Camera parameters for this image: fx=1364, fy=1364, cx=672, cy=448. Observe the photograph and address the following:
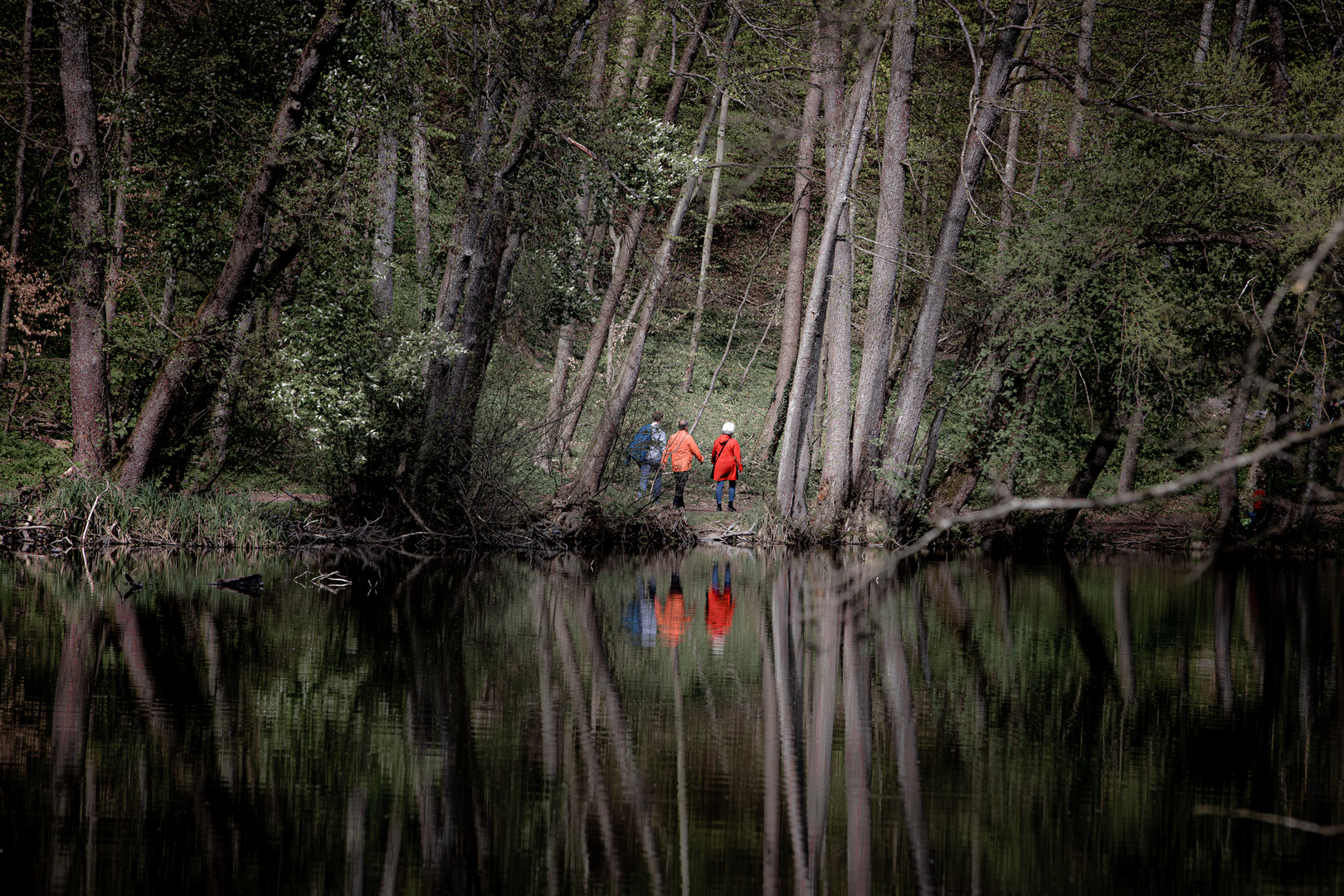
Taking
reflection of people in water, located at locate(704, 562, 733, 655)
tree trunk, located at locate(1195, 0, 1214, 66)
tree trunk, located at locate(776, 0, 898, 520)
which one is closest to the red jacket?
tree trunk, located at locate(776, 0, 898, 520)

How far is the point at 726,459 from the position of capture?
24.9 m

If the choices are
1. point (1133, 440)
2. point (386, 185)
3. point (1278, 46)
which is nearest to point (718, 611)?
point (386, 185)

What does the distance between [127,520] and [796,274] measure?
15.0 metres

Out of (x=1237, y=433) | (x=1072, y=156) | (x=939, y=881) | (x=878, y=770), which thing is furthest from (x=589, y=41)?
(x=939, y=881)

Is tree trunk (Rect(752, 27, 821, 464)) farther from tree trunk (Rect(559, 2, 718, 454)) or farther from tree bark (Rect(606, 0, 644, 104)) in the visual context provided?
tree bark (Rect(606, 0, 644, 104))

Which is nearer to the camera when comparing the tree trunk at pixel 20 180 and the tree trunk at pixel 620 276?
the tree trunk at pixel 620 276

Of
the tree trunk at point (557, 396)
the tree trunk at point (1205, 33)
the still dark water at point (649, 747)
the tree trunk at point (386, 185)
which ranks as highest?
the tree trunk at point (1205, 33)

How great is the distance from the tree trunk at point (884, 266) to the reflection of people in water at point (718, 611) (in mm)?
5509

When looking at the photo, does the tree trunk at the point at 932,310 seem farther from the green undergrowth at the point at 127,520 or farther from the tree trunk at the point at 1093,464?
the green undergrowth at the point at 127,520

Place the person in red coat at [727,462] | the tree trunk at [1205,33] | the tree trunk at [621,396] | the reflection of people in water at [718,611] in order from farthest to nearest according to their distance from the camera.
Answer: the person in red coat at [727,462], the tree trunk at [1205,33], the tree trunk at [621,396], the reflection of people in water at [718,611]

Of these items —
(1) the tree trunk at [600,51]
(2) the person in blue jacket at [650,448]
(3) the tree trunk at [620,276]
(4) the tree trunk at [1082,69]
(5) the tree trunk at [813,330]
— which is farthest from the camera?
(2) the person in blue jacket at [650,448]

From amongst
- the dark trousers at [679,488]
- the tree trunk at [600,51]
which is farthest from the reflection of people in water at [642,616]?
the dark trousers at [679,488]

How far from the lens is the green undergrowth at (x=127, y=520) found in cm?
1769

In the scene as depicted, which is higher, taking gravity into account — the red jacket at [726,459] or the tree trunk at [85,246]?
the tree trunk at [85,246]
